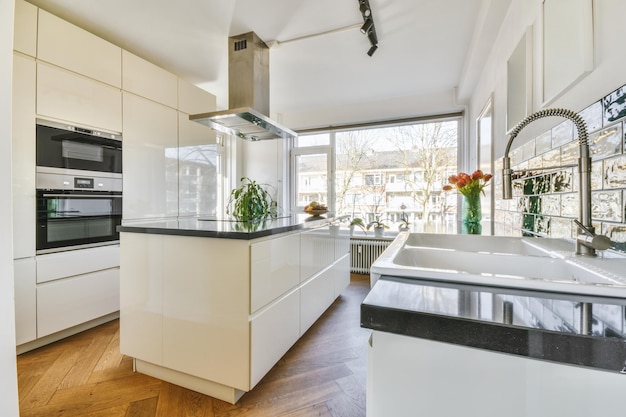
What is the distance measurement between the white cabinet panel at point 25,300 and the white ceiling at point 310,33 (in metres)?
1.95

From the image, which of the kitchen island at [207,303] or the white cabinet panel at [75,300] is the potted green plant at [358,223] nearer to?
the kitchen island at [207,303]

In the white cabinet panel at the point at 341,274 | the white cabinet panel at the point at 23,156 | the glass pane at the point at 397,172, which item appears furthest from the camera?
the glass pane at the point at 397,172

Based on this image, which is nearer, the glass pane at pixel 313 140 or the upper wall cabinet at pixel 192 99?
the upper wall cabinet at pixel 192 99

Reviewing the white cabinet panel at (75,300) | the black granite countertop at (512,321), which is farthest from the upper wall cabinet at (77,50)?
the black granite countertop at (512,321)

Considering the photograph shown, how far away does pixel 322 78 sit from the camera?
11.0 feet

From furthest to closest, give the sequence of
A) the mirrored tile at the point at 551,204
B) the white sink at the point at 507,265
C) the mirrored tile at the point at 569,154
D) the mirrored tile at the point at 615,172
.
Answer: the mirrored tile at the point at 551,204, the mirrored tile at the point at 569,154, the mirrored tile at the point at 615,172, the white sink at the point at 507,265

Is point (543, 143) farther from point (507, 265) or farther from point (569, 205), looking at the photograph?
point (507, 265)

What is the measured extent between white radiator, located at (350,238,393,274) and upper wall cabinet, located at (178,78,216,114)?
2651 millimetres

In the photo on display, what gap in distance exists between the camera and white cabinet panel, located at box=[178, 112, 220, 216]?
314cm

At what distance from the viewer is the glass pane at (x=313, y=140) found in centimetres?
450

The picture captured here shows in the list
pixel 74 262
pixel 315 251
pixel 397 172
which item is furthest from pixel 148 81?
pixel 397 172

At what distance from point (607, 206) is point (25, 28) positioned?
331 centimetres

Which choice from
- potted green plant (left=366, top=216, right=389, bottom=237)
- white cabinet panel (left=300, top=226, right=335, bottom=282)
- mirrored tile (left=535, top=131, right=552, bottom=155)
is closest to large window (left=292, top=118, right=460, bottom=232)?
potted green plant (left=366, top=216, right=389, bottom=237)

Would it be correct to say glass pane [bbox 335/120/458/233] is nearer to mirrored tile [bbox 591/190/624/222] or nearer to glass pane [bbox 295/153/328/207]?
glass pane [bbox 295/153/328/207]
